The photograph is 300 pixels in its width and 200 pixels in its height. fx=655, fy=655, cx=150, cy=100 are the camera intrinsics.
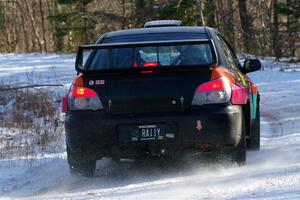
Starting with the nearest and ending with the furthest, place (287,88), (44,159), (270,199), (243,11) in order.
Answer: (270,199) < (44,159) < (287,88) < (243,11)

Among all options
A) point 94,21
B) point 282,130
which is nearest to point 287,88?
point 282,130

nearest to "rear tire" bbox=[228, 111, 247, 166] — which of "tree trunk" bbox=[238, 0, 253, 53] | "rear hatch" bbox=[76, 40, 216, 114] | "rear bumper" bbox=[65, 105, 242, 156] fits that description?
"rear bumper" bbox=[65, 105, 242, 156]

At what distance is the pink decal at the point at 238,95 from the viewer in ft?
20.6

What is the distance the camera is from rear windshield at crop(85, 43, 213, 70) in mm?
6398

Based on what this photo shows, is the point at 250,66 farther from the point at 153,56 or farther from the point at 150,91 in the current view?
the point at 150,91

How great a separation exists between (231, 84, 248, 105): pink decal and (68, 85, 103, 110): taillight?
1267 millimetres

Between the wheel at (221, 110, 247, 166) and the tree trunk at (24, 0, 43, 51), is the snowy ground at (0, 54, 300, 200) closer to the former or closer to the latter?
the wheel at (221, 110, 247, 166)

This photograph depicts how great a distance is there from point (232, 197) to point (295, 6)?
24.0 meters

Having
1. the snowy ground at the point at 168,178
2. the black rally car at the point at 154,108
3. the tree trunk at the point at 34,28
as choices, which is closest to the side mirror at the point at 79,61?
the black rally car at the point at 154,108

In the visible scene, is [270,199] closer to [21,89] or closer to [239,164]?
[239,164]

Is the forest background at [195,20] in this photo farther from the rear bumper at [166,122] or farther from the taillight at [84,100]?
the taillight at [84,100]

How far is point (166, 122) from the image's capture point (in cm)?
607

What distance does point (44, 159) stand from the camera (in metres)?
7.70

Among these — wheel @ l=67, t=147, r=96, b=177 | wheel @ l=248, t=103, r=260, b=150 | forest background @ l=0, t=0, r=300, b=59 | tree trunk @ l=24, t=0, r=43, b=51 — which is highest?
wheel @ l=67, t=147, r=96, b=177
